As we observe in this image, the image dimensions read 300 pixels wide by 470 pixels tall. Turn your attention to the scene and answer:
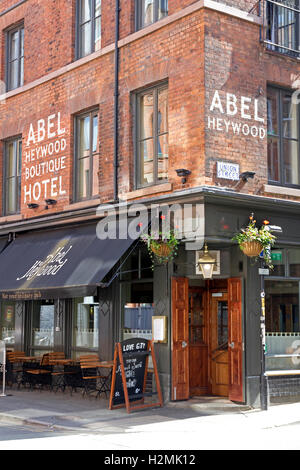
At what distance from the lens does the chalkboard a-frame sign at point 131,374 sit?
12.8 metres

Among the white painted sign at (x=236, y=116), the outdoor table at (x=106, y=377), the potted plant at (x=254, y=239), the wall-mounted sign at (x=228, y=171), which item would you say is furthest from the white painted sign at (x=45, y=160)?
the potted plant at (x=254, y=239)

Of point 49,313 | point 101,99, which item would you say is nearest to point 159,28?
point 101,99

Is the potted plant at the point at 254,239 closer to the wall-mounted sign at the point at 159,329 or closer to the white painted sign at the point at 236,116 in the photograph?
the white painted sign at the point at 236,116

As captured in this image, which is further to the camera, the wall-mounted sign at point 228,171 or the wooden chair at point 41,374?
the wooden chair at point 41,374

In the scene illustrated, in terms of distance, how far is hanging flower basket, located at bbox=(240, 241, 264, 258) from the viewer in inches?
509

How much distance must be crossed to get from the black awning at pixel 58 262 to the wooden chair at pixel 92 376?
169 centimetres

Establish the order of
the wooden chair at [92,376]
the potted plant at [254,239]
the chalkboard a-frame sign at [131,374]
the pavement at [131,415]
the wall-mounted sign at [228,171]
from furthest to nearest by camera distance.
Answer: the wooden chair at [92,376]
the wall-mounted sign at [228,171]
the potted plant at [254,239]
the chalkboard a-frame sign at [131,374]
the pavement at [131,415]

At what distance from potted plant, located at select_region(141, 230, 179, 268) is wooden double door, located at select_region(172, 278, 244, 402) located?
73 centimetres

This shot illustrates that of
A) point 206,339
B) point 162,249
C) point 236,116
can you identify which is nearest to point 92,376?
point 206,339

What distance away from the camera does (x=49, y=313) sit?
57.8 ft

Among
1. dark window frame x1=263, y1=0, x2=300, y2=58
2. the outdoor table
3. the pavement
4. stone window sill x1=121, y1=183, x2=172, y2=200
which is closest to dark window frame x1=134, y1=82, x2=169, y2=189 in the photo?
stone window sill x1=121, y1=183, x2=172, y2=200

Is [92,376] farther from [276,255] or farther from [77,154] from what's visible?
[77,154]

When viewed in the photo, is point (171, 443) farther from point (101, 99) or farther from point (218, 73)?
point (101, 99)

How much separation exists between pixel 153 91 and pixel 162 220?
10.1 ft
